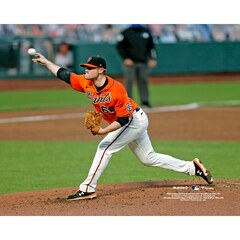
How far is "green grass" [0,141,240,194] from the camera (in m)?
9.91

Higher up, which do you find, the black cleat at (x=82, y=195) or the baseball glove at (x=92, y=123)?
the baseball glove at (x=92, y=123)

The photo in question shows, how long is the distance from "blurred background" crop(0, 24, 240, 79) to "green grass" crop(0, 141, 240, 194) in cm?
1157

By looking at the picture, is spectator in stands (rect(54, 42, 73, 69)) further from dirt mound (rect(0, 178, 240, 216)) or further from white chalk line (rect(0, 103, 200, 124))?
dirt mound (rect(0, 178, 240, 216))

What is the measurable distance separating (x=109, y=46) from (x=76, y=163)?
14685mm

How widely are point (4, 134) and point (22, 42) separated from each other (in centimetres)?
1041

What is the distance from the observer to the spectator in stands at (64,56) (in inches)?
992

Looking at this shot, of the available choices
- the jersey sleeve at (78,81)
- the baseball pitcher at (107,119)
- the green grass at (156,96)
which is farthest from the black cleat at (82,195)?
the green grass at (156,96)

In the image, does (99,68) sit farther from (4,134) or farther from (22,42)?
(22,42)

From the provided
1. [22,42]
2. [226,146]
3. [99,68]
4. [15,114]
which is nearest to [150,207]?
[99,68]

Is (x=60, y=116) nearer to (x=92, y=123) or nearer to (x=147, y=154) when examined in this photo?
(x=147, y=154)

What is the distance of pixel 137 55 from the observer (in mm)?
17781

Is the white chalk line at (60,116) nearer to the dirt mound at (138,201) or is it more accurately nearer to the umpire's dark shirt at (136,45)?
the umpire's dark shirt at (136,45)

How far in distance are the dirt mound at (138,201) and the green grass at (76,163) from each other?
0.80 metres

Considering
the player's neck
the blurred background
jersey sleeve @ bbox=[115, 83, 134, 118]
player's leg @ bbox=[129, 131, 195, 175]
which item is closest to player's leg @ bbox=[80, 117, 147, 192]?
player's leg @ bbox=[129, 131, 195, 175]
